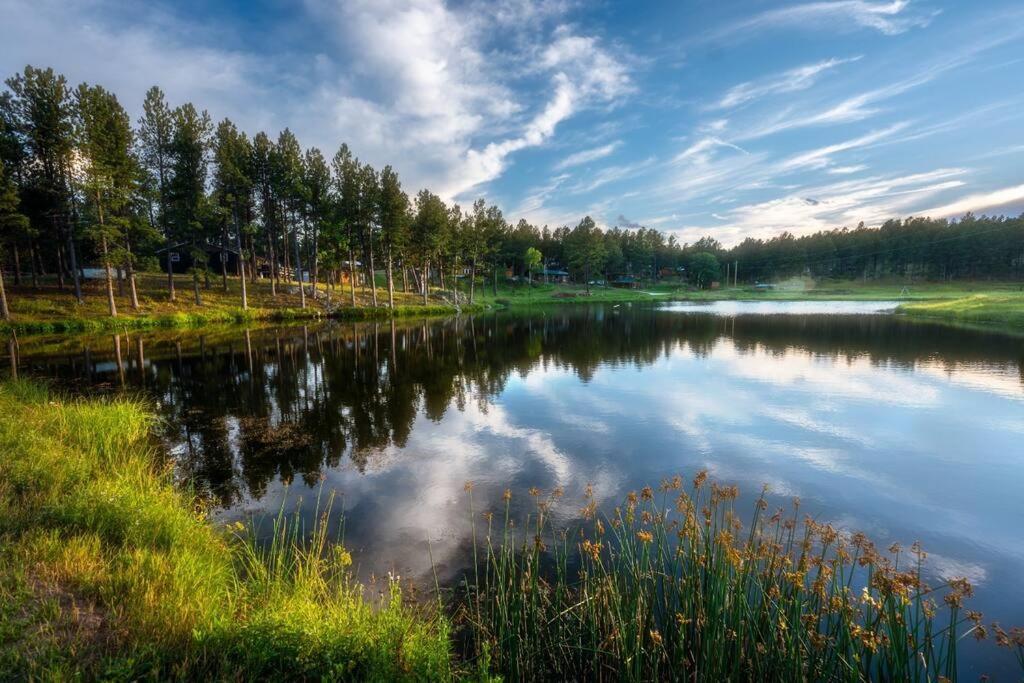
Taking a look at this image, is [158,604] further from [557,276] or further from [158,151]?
[557,276]

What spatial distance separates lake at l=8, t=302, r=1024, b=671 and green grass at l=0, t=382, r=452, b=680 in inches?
79.8

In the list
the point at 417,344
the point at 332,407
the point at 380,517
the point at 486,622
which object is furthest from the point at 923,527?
the point at 417,344

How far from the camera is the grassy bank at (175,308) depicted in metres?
36.6

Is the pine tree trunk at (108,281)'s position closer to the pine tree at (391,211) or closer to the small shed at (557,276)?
the pine tree at (391,211)

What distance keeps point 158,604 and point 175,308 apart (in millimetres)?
50229

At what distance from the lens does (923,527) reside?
874 centimetres

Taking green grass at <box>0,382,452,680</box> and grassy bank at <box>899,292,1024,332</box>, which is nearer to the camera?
green grass at <box>0,382,452,680</box>

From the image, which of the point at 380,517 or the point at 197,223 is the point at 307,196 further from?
the point at 380,517

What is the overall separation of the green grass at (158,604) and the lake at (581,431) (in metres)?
2.03

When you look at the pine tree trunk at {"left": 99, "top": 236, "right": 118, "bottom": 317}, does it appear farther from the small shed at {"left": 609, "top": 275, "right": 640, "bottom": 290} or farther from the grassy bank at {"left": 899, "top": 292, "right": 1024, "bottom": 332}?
the small shed at {"left": 609, "top": 275, "right": 640, "bottom": 290}

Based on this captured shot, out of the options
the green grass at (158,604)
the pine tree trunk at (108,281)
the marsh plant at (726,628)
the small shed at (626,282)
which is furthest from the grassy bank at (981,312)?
the pine tree trunk at (108,281)

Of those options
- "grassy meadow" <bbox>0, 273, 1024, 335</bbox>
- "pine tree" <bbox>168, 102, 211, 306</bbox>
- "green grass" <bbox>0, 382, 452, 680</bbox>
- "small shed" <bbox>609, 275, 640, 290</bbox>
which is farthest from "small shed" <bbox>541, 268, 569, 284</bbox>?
"green grass" <bbox>0, 382, 452, 680</bbox>

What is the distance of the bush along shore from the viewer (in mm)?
3969

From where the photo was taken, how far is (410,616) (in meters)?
5.18
